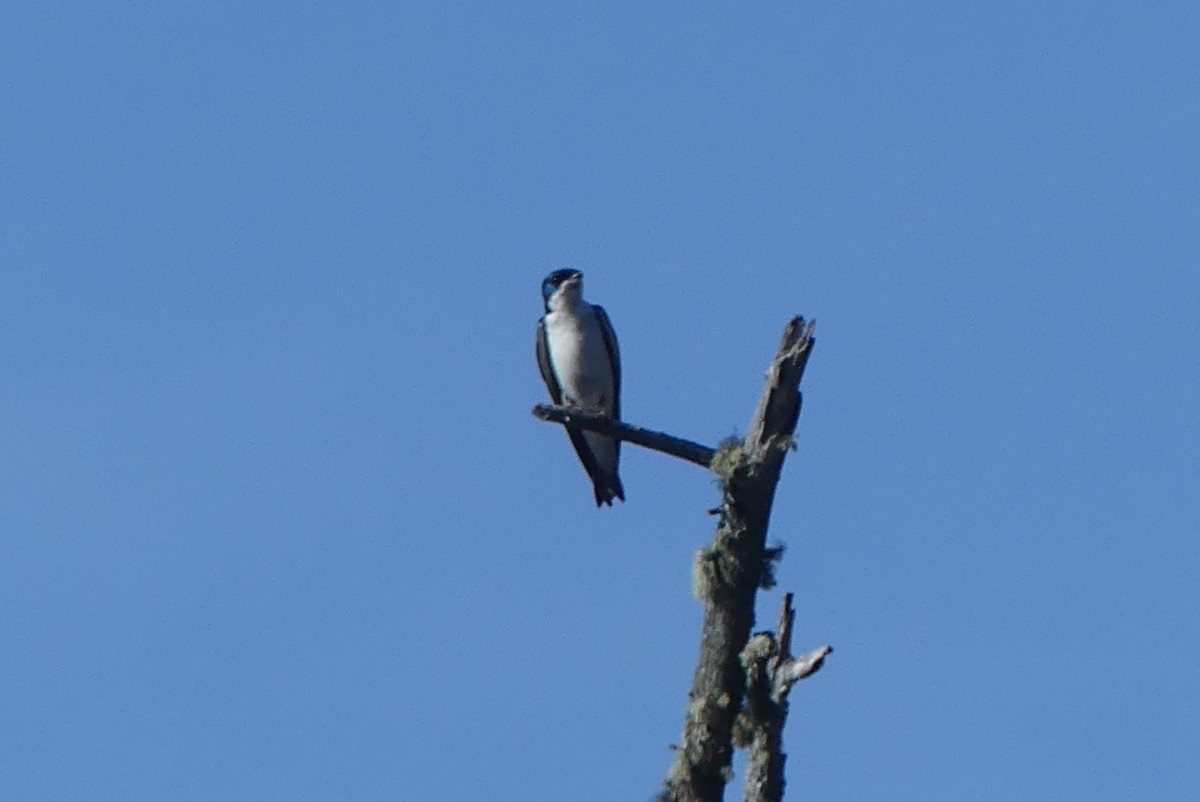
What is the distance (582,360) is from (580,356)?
0.04 metres

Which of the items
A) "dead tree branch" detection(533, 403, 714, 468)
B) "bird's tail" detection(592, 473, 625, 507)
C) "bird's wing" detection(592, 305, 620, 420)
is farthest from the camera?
"bird's wing" detection(592, 305, 620, 420)

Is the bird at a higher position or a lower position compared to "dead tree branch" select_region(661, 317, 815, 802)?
higher

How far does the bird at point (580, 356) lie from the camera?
18.5 meters

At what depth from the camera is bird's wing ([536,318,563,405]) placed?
1902 centimetres

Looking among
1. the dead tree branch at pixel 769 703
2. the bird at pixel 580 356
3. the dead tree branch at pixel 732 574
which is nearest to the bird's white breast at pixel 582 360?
the bird at pixel 580 356

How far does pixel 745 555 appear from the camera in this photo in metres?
10.3

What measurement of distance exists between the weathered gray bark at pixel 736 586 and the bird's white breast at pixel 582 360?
8170mm

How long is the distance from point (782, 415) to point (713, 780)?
1.59 meters

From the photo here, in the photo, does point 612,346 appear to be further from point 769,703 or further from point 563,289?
point 769,703

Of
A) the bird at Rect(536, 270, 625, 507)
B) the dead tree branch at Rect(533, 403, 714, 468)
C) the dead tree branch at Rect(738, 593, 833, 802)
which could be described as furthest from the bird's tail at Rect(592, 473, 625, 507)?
the dead tree branch at Rect(738, 593, 833, 802)

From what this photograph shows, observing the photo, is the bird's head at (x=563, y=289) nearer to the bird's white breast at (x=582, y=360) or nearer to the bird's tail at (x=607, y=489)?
the bird's white breast at (x=582, y=360)

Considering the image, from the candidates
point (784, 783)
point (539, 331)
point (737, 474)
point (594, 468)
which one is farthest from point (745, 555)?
point (539, 331)

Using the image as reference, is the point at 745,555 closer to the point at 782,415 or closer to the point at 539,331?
the point at 782,415

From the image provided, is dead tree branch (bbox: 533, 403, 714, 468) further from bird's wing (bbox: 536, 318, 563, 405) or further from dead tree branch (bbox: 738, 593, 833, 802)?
bird's wing (bbox: 536, 318, 563, 405)
